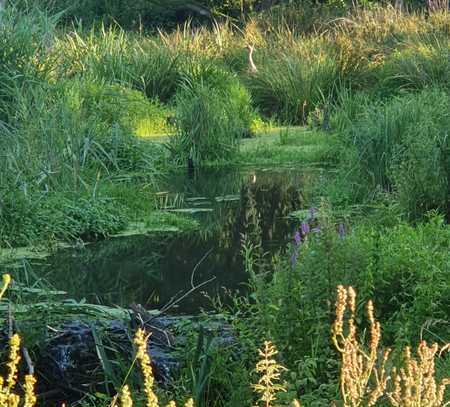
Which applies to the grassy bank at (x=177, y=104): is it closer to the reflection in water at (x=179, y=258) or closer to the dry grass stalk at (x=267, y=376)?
the reflection in water at (x=179, y=258)

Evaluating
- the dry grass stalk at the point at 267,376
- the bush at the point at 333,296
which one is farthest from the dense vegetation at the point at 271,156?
the dry grass stalk at the point at 267,376

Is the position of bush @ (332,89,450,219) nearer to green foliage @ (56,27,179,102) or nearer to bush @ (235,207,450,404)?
bush @ (235,207,450,404)

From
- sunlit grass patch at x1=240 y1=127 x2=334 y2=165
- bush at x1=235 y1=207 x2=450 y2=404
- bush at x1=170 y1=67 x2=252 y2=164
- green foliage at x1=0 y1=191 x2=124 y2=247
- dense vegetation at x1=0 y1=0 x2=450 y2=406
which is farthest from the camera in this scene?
sunlit grass patch at x1=240 y1=127 x2=334 y2=165

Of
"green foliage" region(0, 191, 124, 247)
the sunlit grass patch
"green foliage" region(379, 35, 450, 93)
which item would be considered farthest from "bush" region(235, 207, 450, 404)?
"green foliage" region(379, 35, 450, 93)

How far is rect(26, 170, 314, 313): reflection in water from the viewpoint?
637cm

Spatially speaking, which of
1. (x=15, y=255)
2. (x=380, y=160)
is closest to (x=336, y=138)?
(x=380, y=160)

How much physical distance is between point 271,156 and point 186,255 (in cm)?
568

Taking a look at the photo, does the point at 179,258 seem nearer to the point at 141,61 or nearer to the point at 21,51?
the point at 21,51

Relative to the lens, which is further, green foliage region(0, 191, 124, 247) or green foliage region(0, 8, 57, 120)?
green foliage region(0, 8, 57, 120)

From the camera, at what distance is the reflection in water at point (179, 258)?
637 cm

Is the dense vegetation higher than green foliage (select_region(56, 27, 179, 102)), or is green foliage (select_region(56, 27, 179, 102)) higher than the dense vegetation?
the dense vegetation

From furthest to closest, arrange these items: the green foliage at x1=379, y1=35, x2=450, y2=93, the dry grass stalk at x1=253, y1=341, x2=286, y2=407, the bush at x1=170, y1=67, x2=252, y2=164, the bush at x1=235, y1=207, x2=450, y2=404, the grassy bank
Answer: the green foliage at x1=379, y1=35, x2=450, y2=93 → the bush at x1=170, y1=67, x2=252, y2=164 → the grassy bank → the bush at x1=235, y1=207, x2=450, y2=404 → the dry grass stalk at x1=253, y1=341, x2=286, y2=407

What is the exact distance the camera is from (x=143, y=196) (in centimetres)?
942

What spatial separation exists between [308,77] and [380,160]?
6.82m
